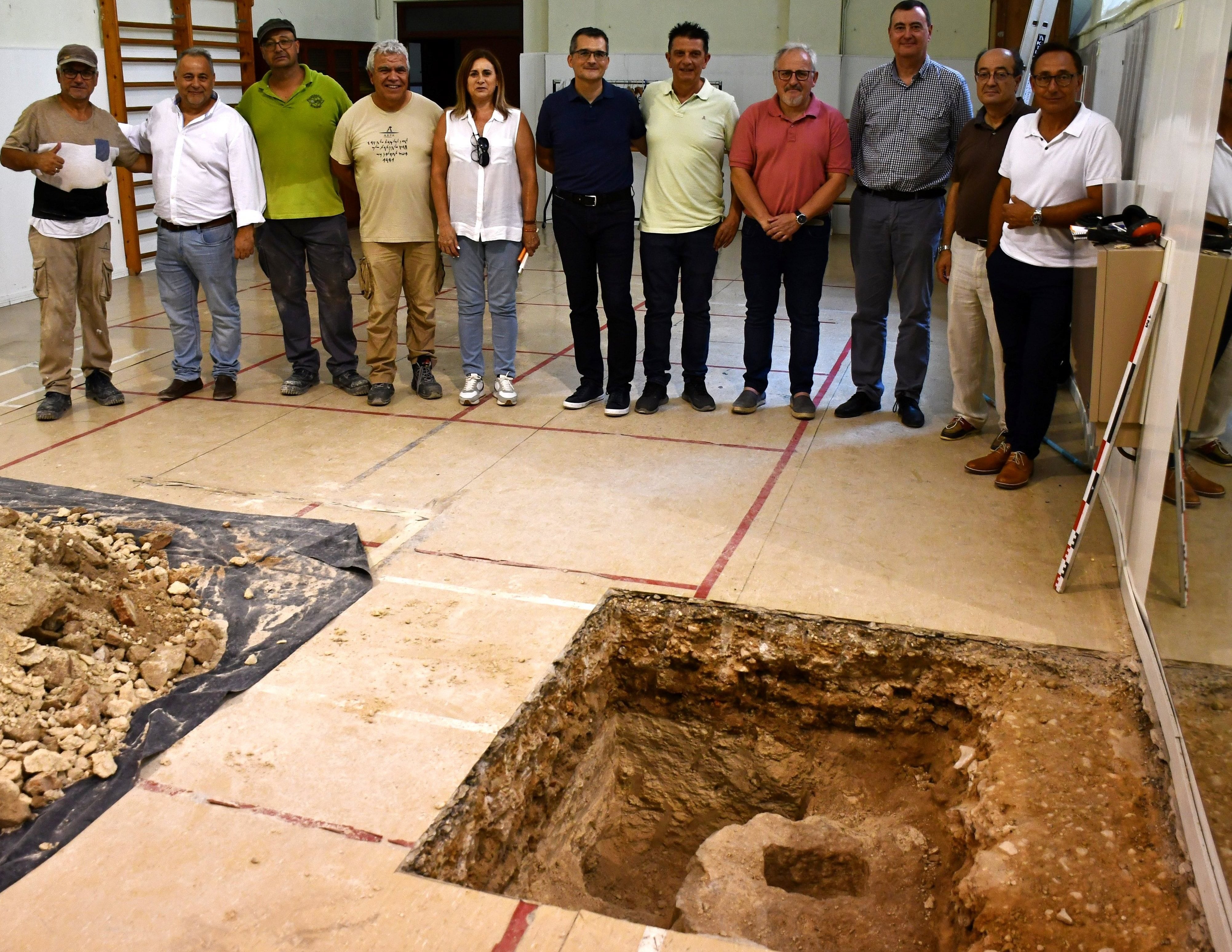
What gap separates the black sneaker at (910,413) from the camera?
4578mm

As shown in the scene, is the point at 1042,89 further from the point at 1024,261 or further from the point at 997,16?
the point at 997,16

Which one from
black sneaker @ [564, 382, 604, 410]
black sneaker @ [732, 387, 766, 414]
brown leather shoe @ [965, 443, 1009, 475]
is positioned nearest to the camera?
brown leather shoe @ [965, 443, 1009, 475]

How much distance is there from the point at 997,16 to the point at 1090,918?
A: 8147 mm

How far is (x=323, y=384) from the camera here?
5.27 m

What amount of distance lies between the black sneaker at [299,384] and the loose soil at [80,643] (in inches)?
68.2

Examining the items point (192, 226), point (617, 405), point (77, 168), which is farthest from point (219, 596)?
point (77, 168)

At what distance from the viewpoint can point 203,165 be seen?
459 cm

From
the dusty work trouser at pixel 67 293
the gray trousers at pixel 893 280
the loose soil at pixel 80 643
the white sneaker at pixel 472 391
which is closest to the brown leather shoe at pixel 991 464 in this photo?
the gray trousers at pixel 893 280

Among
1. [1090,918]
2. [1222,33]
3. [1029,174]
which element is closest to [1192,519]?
[1090,918]

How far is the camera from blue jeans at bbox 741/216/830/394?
4465 mm

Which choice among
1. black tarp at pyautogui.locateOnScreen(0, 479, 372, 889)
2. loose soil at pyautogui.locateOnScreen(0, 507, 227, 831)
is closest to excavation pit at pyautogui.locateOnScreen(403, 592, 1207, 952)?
black tarp at pyautogui.locateOnScreen(0, 479, 372, 889)

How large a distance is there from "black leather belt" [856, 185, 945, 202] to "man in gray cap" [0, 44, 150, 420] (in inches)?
125

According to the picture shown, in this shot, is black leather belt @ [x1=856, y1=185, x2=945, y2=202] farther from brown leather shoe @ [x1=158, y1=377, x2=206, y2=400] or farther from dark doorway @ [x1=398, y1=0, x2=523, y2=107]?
dark doorway @ [x1=398, y1=0, x2=523, y2=107]

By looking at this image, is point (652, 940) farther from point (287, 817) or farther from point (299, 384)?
point (299, 384)
